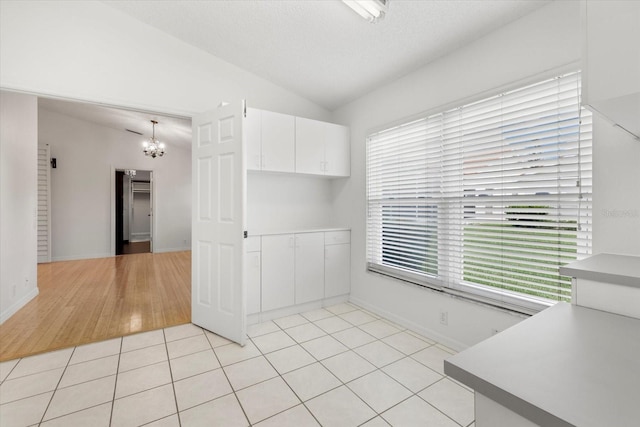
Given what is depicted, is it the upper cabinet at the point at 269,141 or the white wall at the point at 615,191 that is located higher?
the upper cabinet at the point at 269,141

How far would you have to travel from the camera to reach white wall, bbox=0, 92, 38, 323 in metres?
3.08

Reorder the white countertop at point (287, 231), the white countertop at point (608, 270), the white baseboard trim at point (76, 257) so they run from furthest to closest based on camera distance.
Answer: the white baseboard trim at point (76, 257) → the white countertop at point (287, 231) → the white countertop at point (608, 270)

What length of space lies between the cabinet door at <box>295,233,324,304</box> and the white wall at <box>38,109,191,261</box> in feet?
18.8

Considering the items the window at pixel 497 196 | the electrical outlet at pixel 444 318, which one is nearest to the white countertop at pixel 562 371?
the window at pixel 497 196

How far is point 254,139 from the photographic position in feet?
10.1

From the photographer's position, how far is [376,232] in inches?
131

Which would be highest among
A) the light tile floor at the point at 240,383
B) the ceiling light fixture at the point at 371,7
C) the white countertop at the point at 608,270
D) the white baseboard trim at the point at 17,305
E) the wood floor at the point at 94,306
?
the ceiling light fixture at the point at 371,7

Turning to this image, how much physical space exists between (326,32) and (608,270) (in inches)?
99.8

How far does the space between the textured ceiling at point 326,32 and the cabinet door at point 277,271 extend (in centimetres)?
191

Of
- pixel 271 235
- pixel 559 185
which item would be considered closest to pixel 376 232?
pixel 271 235

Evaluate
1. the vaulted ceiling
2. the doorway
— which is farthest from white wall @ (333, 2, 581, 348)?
the doorway

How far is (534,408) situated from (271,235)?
2.74 metres

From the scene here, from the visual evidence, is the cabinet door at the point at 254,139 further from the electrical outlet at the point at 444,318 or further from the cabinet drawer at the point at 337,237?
Answer: the electrical outlet at the point at 444,318

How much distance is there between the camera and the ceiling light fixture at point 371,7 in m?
1.93
